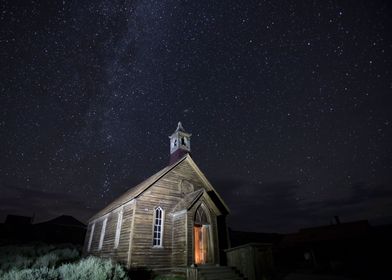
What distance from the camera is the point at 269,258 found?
13039mm

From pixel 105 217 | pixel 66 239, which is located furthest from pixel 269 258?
pixel 66 239

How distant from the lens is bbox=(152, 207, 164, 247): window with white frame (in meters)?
15.0

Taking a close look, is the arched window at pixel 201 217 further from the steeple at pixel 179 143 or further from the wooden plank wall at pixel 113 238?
the steeple at pixel 179 143

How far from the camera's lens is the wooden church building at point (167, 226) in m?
14.2

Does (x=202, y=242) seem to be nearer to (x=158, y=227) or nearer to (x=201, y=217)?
(x=201, y=217)

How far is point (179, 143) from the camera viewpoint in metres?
21.8

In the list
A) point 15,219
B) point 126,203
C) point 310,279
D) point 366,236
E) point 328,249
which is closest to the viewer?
point 310,279

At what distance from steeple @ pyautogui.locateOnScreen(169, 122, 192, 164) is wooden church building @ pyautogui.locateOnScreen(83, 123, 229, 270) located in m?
2.27

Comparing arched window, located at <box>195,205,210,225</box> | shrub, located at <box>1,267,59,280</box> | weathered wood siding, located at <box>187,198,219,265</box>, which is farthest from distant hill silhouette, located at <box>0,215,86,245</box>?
shrub, located at <box>1,267,59,280</box>

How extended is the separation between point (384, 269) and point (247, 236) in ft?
70.0

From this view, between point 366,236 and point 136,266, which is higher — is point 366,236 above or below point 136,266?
above

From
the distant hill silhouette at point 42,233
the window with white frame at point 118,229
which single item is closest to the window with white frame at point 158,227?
the window with white frame at point 118,229

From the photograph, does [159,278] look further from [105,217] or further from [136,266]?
[105,217]

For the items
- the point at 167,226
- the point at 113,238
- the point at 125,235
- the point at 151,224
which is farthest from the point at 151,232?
the point at 113,238
